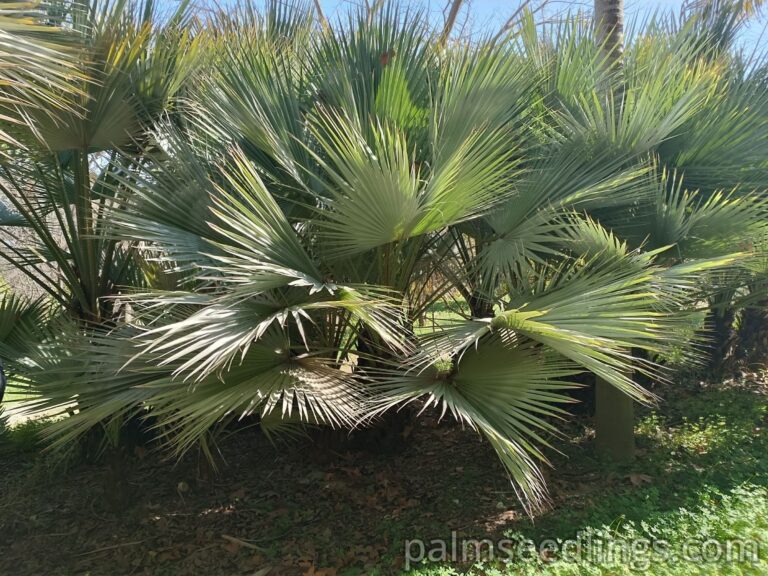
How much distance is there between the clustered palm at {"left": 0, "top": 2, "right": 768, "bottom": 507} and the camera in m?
2.36

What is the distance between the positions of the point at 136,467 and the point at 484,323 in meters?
2.96

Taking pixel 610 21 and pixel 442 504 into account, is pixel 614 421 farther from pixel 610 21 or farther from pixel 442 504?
pixel 610 21

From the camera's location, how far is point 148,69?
3283 mm

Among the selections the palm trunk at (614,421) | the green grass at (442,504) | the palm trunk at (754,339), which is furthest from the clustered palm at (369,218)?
the palm trunk at (754,339)

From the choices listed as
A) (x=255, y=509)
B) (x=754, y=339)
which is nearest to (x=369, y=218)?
(x=255, y=509)

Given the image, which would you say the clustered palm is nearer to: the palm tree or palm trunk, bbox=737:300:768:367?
the palm tree

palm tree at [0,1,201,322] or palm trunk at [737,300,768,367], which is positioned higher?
palm tree at [0,1,201,322]

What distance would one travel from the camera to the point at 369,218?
8.00ft

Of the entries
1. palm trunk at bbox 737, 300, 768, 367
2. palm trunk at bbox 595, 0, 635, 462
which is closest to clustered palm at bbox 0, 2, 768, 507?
palm trunk at bbox 595, 0, 635, 462

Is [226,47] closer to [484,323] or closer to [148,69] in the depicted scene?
[148,69]

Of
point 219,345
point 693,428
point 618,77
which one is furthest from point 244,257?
point 693,428

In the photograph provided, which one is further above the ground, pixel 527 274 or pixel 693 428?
pixel 527 274

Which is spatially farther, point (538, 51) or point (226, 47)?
point (538, 51)

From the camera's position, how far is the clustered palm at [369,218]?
7.75 ft
